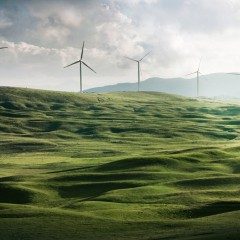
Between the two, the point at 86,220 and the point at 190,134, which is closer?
the point at 86,220

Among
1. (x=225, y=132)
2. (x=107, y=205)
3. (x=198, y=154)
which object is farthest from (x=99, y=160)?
(x=225, y=132)

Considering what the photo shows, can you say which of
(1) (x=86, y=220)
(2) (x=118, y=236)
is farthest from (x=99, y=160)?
(2) (x=118, y=236)

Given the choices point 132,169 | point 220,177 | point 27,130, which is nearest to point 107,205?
point 220,177

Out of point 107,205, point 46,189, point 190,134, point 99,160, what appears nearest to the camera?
point 107,205

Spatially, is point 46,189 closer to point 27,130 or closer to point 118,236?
point 118,236

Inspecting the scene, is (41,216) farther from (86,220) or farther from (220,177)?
(220,177)

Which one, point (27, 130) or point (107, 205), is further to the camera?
point (27, 130)

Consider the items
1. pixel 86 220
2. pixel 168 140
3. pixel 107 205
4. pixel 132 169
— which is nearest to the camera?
pixel 86 220

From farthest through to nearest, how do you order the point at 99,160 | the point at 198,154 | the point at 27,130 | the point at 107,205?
the point at 27,130
the point at 99,160
the point at 198,154
the point at 107,205

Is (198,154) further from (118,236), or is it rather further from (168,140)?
(168,140)

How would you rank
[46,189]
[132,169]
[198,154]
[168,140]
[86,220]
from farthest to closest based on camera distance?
[168,140]
[198,154]
[132,169]
[46,189]
[86,220]
